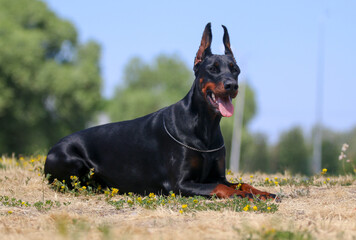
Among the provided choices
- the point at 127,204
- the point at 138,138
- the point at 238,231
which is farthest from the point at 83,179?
the point at 238,231

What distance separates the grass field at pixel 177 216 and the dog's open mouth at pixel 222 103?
3.44 ft

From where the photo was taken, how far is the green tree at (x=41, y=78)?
1067 inches

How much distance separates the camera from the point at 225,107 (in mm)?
5688

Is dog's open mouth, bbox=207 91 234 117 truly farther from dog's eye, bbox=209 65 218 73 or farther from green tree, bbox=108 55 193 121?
green tree, bbox=108 55 193 121

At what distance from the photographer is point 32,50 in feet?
89.9

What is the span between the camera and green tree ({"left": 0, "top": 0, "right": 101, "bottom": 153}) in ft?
88.9

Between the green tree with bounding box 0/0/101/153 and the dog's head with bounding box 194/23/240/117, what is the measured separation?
2193cm

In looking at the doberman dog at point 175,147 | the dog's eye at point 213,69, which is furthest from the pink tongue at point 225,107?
the dog's eye at point 213,69

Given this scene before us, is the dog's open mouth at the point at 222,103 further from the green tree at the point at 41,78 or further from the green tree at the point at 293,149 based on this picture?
the green tree at the point at 41,78

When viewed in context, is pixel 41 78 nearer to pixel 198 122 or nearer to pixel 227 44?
pixel 227 44

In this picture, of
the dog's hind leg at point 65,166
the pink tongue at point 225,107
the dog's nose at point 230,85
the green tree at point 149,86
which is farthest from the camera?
the green tree at point 149,86

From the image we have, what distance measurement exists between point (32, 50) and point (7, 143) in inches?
228

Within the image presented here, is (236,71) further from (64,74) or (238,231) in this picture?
(64,74)

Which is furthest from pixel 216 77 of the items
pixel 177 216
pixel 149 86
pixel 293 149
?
pixel 149 86
